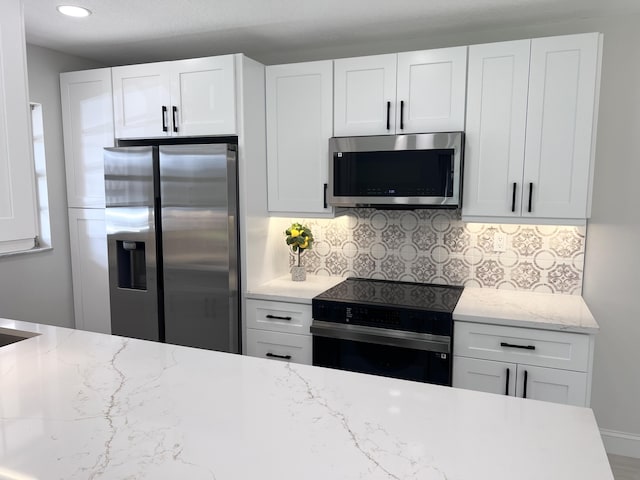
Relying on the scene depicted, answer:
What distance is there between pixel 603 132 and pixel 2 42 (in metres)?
2.87

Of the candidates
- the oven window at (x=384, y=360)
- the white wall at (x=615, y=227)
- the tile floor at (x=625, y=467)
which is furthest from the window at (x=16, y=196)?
the tile floor at (x=625, y=467)

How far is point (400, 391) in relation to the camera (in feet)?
4.67

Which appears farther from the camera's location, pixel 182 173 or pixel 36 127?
pixel 36 127

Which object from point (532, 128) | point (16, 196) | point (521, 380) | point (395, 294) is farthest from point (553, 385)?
point (16, 196)

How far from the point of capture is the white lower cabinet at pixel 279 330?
2.86m

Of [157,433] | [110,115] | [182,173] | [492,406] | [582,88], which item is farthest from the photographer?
[110,115]

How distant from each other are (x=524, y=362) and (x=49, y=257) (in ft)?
10.2

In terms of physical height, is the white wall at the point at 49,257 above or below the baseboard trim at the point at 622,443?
above

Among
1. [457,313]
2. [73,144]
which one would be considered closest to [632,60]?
[457,313]

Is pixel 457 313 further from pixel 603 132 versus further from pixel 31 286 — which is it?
pixel 31 286

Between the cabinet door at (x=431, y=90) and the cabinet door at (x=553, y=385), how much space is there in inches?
53.2

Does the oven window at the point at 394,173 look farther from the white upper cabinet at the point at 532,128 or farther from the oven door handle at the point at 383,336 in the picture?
the oven door handle at the point at 383,336

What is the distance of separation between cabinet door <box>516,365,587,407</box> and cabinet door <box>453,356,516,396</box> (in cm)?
5

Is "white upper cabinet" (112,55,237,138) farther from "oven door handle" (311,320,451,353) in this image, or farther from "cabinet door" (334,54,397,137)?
"oven door handle" (311,320,451,353)
